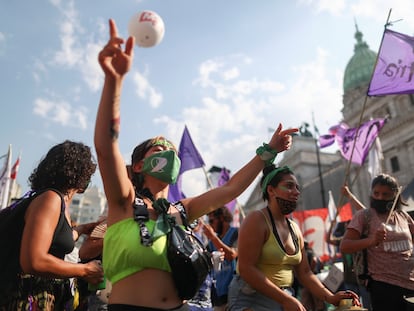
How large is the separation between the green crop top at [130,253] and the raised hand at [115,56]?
0.74m

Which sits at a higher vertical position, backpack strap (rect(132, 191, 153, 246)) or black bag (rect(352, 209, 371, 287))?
backpack strap (rect(132, 191, 153, 246))

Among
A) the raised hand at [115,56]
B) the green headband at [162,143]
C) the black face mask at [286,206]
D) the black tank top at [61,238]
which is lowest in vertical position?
the black tank top at [61,238]

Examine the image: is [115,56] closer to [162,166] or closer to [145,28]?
[145,28]

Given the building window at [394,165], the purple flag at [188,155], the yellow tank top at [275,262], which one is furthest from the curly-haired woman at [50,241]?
the building window at [394,165]

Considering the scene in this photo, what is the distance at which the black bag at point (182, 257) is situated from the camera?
172 centimetres

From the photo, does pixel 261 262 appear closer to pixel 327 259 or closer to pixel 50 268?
pixel 50 268

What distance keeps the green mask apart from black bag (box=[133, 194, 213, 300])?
0.25 meters

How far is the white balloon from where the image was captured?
6.60ft

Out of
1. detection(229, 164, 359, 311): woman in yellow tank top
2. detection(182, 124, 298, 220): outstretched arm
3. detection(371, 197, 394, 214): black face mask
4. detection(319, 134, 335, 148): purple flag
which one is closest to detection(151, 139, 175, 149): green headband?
detection(182, 124, 298, 220): outstretched arm

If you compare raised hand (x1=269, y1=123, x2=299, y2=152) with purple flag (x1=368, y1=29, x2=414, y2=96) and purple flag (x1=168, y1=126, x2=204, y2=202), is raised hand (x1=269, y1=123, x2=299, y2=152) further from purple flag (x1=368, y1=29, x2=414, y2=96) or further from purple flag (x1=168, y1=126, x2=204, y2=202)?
purple flag (x1=168, y1=126, x2=204, y2=202)

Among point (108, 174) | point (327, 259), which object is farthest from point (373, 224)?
point (327, 259)

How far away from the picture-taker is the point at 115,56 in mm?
1623

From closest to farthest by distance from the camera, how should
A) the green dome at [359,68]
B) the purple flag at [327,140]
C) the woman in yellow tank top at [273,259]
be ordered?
the woman in yellow tank top at [273,259]
the purple flag at [327,140]
the green dome at [359,68]

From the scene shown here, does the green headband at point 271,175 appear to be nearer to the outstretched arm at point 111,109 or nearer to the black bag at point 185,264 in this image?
the black bag at point 185,264
